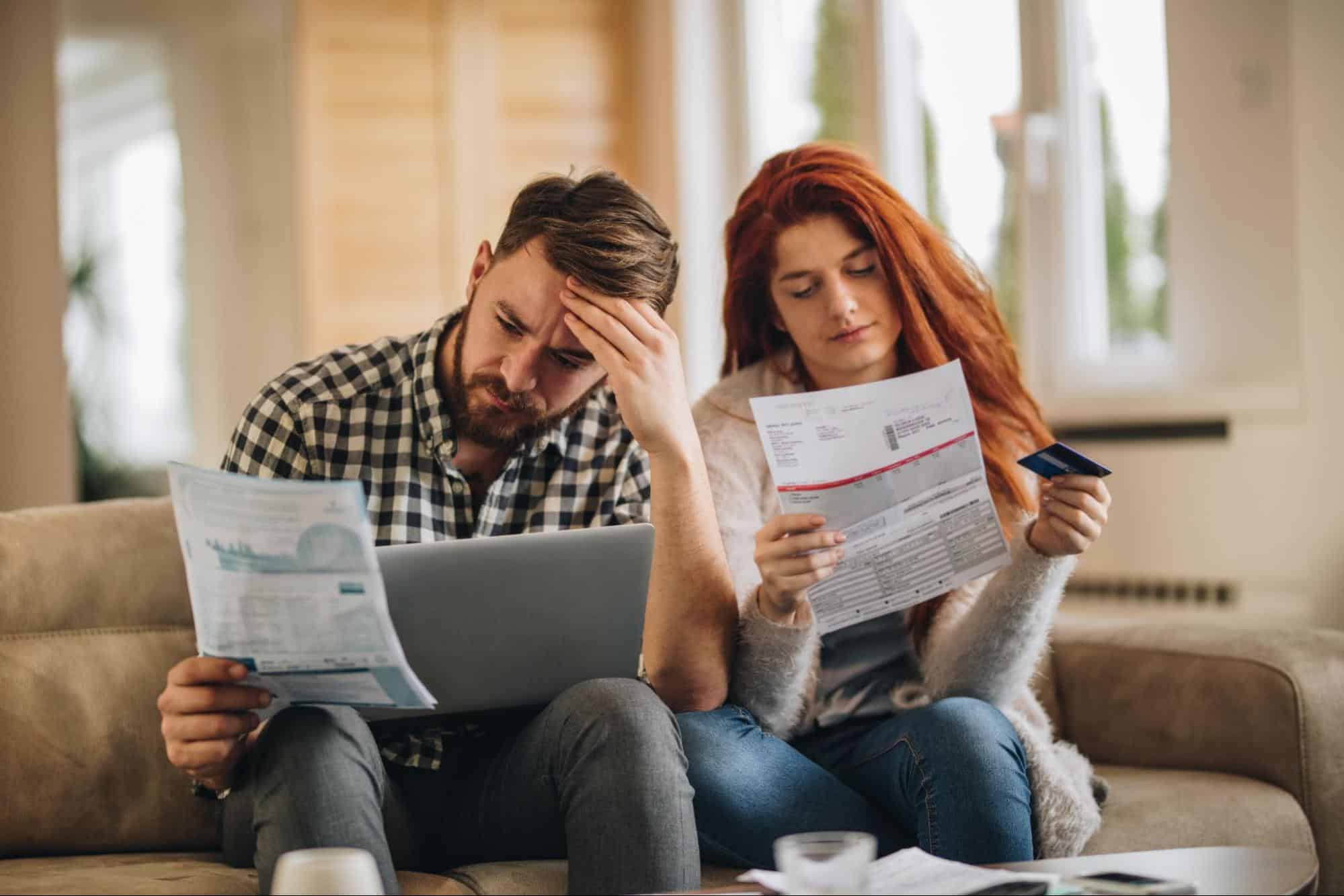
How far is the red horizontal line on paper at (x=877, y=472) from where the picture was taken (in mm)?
1437

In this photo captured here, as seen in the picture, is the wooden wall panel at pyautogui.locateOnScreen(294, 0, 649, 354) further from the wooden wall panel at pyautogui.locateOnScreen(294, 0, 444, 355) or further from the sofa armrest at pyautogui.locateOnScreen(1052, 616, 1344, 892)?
the sofa armrest at pyautogui.locateOnScreen(1052, 616, 1344, 892)

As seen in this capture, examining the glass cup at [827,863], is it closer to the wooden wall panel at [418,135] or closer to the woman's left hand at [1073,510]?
the woman's left hand at [1073,510]

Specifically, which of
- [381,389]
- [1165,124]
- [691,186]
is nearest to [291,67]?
[691,186]

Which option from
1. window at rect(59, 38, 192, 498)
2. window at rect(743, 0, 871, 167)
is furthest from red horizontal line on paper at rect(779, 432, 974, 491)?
window at rect(59, 38, 192, 498)

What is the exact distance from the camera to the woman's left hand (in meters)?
1.52

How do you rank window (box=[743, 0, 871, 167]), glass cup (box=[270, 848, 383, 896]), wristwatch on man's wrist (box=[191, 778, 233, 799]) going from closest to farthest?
glass cup (box=[270, 848, 383, 896])
wristwatch on man's wrist (box=[191, 778, 233, 799])
window (box=[743, 0, 871, 167])

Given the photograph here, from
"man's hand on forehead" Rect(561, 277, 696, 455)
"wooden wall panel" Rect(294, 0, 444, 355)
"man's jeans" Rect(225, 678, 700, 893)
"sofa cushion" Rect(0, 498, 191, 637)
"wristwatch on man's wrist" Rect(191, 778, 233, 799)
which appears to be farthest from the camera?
"wooden wall panel" Rect(294, 0, 444, 355)

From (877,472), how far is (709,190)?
2900 millimetres

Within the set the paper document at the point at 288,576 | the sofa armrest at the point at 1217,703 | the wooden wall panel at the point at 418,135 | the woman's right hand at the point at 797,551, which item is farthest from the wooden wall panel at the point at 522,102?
the paper document at the point at 288,576

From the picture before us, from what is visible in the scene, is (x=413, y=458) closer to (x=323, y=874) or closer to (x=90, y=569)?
(x=90, y=569)

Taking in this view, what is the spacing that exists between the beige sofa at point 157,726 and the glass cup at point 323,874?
423mm

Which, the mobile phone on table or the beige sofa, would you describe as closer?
the mobile phone on table

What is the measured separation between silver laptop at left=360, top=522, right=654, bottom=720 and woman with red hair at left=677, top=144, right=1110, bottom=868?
0.55 ft

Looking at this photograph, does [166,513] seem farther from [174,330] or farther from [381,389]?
[174,330]
